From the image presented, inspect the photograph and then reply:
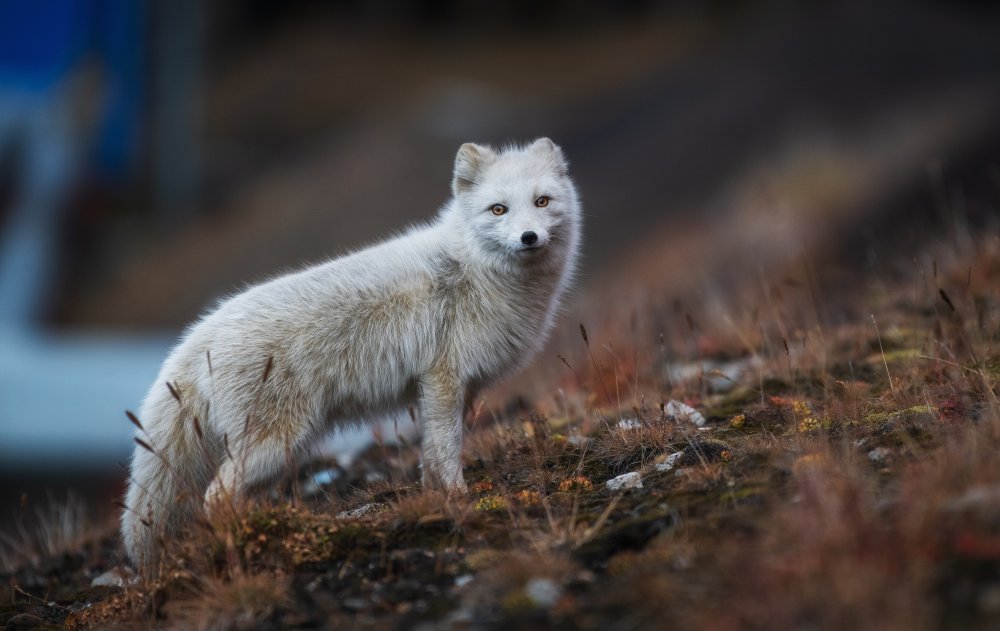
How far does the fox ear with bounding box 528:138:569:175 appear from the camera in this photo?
5.42 m

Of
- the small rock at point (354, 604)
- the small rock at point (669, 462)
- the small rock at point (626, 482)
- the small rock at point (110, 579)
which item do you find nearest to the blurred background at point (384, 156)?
the small rock at point (669, 462)

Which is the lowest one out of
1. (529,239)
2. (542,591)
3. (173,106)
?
(542,591)

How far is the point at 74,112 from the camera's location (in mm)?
23328

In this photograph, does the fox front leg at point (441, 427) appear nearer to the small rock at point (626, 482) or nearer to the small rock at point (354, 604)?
the small rock at point (626, 482)

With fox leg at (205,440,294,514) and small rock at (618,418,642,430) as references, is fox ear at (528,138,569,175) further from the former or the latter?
fox leg at (205,440,294,514)

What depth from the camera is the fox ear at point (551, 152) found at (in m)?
5.42

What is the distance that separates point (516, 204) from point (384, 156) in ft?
62.5

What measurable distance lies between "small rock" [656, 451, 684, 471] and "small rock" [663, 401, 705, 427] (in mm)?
432

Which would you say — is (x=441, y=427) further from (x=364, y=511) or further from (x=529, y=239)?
(x=529, y=239)

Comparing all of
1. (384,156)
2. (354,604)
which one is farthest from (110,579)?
(384,156)

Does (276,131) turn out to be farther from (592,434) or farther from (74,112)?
(592,434)

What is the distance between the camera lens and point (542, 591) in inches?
132

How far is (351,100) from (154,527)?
2796 cm

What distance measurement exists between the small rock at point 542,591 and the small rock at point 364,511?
48.6 inches
